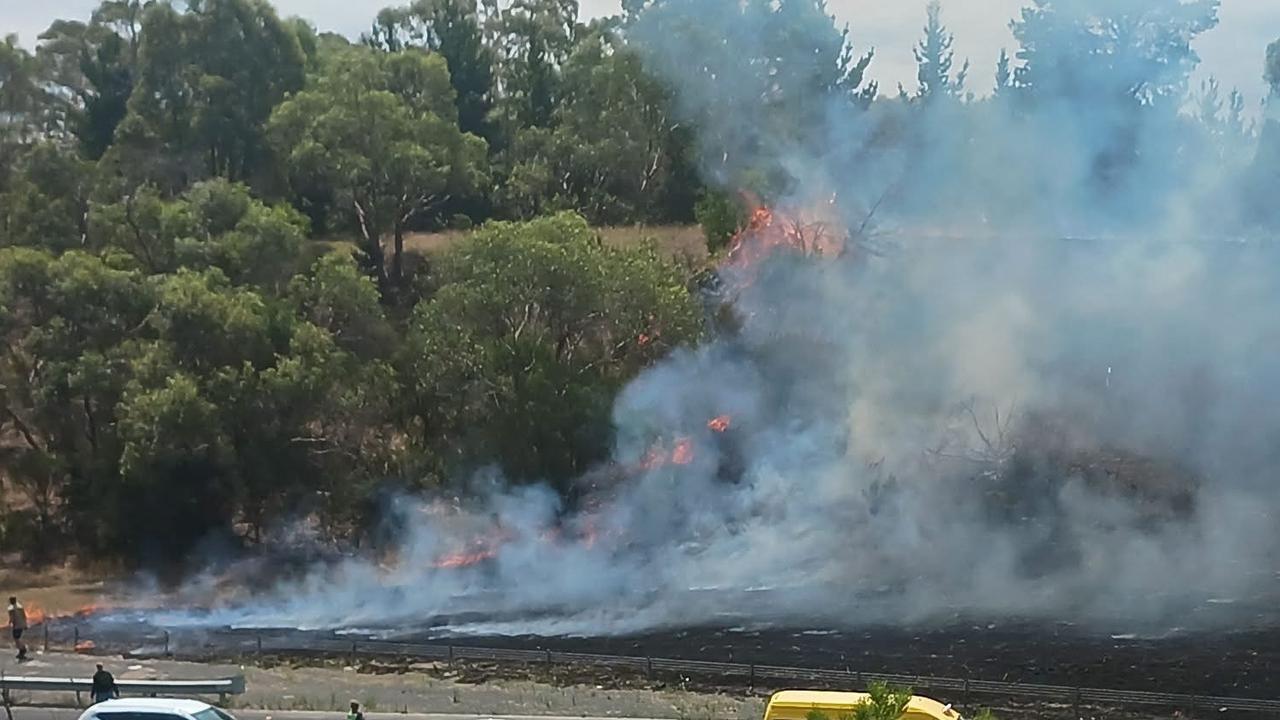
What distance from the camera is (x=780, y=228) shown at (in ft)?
212

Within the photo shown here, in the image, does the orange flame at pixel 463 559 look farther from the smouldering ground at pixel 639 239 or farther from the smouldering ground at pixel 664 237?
the smouldering ground at pixel 664 237

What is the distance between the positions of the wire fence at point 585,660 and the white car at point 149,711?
596 inches

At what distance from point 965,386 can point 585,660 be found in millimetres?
25323

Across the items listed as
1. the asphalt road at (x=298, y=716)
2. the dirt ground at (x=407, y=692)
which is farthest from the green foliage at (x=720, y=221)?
the asphalt road at (x=298, y=716)

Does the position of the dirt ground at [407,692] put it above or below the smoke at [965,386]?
below

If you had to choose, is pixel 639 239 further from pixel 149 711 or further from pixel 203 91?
pixel 149 711

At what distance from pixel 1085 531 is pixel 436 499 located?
26.0 m

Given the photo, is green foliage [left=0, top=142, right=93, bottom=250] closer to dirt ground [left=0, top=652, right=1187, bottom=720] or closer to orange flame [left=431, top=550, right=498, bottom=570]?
orange flame [left=431, top=550, right=498, bottom=570]

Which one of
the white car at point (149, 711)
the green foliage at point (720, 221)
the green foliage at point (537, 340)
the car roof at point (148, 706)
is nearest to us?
the white car at point (149, 711)

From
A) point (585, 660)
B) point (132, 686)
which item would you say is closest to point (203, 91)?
point (585, 660)

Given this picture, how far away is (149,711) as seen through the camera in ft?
86.2

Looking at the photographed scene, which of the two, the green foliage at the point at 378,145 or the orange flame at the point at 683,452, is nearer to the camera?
the orange flame at the point at 683,452

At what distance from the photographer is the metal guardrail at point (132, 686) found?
32.8 metres

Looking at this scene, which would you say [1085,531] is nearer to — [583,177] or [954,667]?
[954,667]
